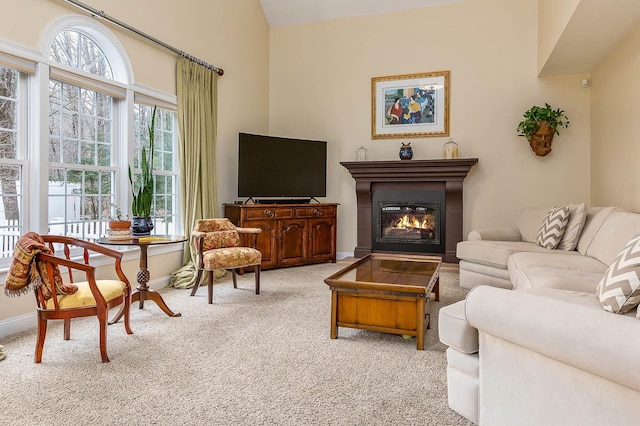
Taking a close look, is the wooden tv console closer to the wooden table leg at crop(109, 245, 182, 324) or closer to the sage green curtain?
the sage green curtain

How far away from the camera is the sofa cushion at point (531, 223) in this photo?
14.8ft

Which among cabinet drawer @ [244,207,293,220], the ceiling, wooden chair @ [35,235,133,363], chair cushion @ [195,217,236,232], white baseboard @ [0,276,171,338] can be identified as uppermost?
the ceiling

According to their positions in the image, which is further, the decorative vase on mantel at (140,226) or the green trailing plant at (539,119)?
the green trailing plant at (539,119)

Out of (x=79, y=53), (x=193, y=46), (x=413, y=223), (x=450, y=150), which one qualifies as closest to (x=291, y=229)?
(x=413, y=223)

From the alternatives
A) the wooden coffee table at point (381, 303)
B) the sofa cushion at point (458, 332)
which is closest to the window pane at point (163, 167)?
the wooden coffee table at point (381, 303)

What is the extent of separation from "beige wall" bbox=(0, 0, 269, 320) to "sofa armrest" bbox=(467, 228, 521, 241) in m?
3.14

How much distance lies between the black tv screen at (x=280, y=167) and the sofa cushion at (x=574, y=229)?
10.5ft

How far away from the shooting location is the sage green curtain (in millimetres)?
4484

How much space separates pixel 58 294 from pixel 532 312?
2.48 m

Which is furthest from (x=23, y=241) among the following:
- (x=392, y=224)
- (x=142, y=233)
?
(x=392, y=224)

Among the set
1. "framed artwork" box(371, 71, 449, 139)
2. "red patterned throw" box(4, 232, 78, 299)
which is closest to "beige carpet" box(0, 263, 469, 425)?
"red patterned throw" box(4, 232, 78, 299)

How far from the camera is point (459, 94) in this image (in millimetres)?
5711

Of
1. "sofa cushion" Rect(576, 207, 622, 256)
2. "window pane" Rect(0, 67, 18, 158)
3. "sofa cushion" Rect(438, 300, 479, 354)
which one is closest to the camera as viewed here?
"sofa cushion" Rect(438, 300, 479, 354)

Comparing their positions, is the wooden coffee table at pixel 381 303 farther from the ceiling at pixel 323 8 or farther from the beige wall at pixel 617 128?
the ceiling at pixel 323 8
